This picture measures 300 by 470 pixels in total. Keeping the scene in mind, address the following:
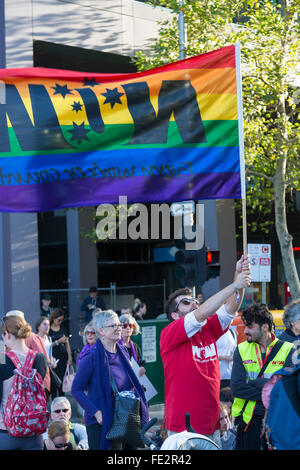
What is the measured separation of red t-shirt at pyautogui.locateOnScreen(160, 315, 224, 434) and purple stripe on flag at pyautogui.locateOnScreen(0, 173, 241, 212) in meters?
1.42

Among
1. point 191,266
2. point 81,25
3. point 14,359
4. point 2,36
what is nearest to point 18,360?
point 14,359

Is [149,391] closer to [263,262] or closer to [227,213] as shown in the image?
[263,262]

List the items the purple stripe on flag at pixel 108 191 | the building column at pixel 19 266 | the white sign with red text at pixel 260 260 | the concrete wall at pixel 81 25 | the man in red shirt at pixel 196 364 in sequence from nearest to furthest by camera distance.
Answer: the man in red shirt at pixel 196 364 → the purple stripe on flag at pixel 108 191 → the white sign with red text at pixel 260 260 → the building column at pixel 19 266 → the concrete wall at pixel 81 25

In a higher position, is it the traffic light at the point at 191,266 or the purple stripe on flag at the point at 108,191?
the purple stripe on flag at the point at 108,191

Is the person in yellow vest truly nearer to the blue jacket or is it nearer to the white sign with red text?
the blue jacket

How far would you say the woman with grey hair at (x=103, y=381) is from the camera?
614cm

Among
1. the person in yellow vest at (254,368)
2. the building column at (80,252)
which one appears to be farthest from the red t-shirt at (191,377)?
the building column at (80,252)

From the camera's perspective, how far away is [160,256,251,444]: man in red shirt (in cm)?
545

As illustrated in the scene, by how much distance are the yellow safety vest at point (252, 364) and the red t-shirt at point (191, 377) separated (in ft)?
0.88

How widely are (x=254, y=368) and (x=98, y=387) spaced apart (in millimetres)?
1361

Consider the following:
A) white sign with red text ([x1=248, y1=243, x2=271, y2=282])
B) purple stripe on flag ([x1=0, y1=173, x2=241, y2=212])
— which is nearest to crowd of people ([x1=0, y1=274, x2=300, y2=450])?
purple stripe on flag ([x1=0, y1=173, x2=241, y2=212])

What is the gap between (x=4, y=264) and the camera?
16875mm

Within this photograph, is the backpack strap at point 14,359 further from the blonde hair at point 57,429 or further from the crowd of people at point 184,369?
the blonde hair at point 57,429

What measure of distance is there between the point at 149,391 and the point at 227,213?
1291 cm
